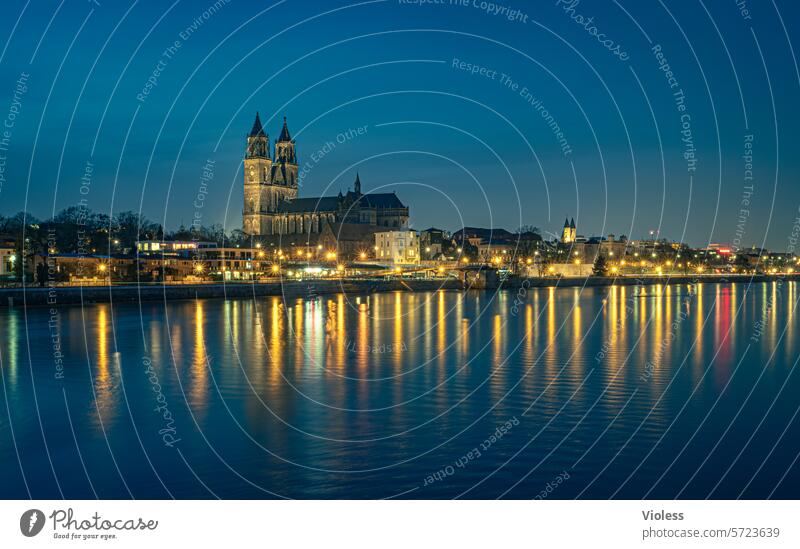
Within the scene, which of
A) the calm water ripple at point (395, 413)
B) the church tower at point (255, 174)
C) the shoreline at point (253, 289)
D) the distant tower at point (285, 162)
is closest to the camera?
the calm water ripple at point (395, 413)

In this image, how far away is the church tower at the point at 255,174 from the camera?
169m

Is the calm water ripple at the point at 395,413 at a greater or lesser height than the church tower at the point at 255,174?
lesser

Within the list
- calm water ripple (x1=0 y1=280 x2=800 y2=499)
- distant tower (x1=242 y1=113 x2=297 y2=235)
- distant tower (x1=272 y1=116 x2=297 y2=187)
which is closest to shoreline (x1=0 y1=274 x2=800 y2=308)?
calm water ripple (x1=0 y1=280 x2=800 y2=499)

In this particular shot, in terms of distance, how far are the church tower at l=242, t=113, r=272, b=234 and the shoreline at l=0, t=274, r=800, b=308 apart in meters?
64.0

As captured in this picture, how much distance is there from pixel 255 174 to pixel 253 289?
9032cm

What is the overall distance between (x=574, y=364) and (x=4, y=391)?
2192 cm

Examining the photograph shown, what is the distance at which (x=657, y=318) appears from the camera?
193ft

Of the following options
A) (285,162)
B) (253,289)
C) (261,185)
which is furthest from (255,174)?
(253,289)

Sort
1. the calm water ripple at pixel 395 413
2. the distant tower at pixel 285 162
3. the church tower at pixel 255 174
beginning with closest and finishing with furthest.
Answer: the calm water ripple at pixel 395 413
the church tower at pixel 255 174
the distant tower at pixel 285 162

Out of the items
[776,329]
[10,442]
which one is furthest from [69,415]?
[776,329]

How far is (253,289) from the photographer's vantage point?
8419cm

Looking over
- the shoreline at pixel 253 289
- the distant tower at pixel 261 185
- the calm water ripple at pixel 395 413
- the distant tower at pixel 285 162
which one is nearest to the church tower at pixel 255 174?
the distant tower at pixel 261 185

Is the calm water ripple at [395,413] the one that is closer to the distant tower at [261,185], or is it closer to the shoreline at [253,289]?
the shoreline at [253,289]

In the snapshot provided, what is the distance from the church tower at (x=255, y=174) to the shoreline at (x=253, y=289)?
64.0 meters
